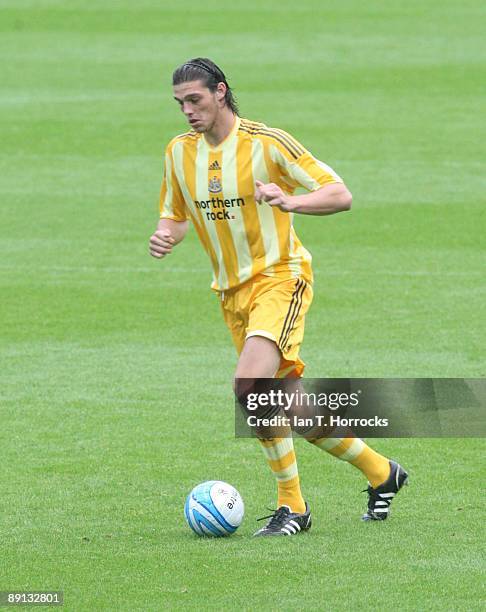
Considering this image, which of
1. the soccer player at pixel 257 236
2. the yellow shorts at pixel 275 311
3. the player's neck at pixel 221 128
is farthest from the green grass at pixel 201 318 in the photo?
the player's neck at pixel 221 128

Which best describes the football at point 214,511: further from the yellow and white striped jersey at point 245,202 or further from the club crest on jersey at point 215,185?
the club crest on jersey at point 215,185

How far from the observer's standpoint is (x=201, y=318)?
12453 mm

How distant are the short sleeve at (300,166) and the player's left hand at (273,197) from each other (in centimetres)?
35

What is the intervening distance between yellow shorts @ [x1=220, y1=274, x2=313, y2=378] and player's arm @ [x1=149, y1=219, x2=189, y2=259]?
38cm

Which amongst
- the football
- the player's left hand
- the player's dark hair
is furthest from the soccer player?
the player's left hand

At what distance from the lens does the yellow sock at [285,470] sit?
7426 mm

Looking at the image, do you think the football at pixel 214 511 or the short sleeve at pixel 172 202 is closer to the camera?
the football at pixel 214 511

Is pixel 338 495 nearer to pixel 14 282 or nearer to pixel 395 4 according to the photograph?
pixel 14 282

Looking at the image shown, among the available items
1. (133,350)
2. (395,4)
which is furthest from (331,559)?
(395,4)

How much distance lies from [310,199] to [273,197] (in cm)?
26

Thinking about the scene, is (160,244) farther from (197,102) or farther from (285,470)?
(285,470)

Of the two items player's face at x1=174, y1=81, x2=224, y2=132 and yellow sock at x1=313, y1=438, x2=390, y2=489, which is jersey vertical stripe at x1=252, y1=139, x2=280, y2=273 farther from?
yellow sock at x1=313, y1=438, x2=390, y2=489

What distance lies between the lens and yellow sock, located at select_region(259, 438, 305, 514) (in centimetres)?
743

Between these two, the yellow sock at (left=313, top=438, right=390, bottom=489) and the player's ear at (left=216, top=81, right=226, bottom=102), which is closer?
the player's ear at (left=216, top=81, right=226, bottom=102)
